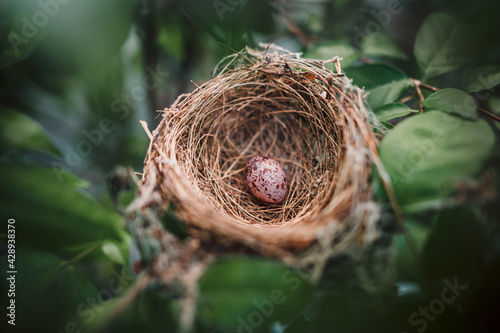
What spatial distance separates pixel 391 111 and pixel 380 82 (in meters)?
0.12

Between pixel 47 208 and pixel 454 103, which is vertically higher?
pixel 454 103

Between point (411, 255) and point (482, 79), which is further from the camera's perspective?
point (482, 79)

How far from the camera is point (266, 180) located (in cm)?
90

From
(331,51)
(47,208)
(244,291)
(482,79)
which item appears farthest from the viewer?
(331,51)

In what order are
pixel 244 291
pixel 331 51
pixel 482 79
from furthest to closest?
pixel 331 51 → pixel 482 79 → pixel 244 291

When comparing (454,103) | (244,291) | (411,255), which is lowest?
(244,291)

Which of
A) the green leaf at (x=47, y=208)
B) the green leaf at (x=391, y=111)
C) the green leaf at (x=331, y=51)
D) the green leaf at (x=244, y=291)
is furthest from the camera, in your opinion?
the green leaf at (x=331, y=51)

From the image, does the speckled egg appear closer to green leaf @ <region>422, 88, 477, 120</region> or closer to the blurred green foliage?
the blurred green foliage

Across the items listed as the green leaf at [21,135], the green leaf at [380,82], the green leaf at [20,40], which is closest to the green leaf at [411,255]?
the green leaf at [380,82]

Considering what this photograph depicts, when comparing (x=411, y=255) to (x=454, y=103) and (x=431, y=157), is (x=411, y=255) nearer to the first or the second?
(x=431, y=157)

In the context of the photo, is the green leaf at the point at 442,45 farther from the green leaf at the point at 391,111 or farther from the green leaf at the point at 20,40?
the green leaf at the point at 20,40

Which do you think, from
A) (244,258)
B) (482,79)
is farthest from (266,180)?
(482,79)

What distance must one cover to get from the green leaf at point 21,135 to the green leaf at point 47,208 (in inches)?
3.6

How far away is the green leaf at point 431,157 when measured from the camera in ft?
1.86
